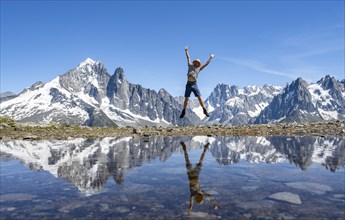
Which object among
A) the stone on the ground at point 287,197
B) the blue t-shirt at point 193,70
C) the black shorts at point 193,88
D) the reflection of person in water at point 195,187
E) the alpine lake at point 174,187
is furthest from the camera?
the black shorts at point 193,88

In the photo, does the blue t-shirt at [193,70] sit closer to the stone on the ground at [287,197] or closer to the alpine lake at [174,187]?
the alpine lake at [174,187]

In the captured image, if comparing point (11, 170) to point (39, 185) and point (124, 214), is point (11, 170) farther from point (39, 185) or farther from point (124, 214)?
point (124, 214)

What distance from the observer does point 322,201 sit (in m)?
7.39

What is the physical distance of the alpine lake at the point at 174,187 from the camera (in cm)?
682

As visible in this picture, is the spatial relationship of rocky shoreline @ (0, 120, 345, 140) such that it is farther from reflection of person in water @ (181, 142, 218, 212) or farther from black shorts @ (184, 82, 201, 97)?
reflection of person in water @ (181, 142, 218, 212)

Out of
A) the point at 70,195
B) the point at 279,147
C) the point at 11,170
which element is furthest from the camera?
the point at 279,147

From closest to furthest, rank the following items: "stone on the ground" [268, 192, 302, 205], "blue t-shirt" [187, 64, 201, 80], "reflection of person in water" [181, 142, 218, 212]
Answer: "stone on the ground" [268, 192, 302, 205]
"reflection of person in water" [181, 142, 218, 212]
"blue t-shirt" [187, 64, 201, 80]

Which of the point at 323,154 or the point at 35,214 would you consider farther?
the point at 323,154

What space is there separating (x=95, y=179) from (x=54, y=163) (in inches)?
171

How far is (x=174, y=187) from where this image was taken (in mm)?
9234

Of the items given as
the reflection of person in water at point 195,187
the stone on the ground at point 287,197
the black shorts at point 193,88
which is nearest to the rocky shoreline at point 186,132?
the black shorts at point 193,88

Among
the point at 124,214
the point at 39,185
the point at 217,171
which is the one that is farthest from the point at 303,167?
the point at 39,185

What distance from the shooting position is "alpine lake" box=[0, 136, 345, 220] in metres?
6.82

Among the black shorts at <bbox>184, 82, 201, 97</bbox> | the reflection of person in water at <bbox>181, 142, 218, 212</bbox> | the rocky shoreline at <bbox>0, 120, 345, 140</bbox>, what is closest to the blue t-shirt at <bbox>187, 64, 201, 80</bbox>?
the black shorts at <bbox>184, 82, 201, 97</bbox>
